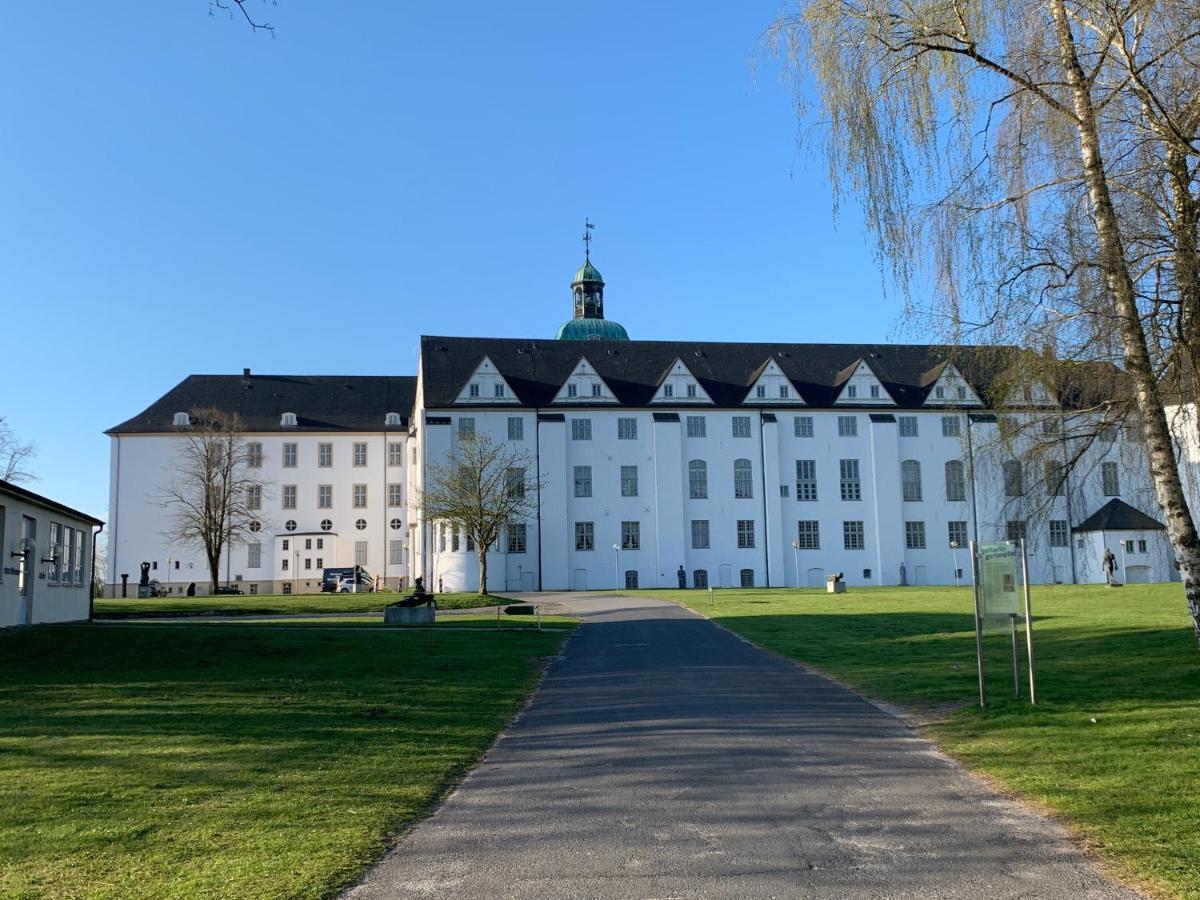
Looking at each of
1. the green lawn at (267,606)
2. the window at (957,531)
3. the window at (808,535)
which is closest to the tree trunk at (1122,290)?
the green lawn at (267,606)

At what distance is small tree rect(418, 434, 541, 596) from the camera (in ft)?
180

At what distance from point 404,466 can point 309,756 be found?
73.7m

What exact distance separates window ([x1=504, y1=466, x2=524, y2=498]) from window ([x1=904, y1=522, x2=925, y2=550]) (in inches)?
1074

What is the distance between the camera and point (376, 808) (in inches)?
331

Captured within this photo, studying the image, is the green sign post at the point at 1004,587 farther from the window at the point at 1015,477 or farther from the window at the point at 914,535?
the window at the point at 914,535

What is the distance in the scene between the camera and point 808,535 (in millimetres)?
72750

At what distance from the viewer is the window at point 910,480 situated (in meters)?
73.9

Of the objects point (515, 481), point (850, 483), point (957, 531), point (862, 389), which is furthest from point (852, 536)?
point (515, 481)

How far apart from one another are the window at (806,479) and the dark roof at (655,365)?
4403mm

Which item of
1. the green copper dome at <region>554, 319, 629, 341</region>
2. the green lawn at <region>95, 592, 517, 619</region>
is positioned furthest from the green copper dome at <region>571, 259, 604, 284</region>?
the green lawn at <region>95, 592, 517, 619</region>

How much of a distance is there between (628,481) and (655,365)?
988 cm

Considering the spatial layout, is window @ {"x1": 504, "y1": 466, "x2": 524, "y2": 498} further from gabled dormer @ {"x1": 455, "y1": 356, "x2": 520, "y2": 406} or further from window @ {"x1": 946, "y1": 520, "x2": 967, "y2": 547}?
window @ {"x1": 946, "y1": 520, "x2": 967, "y2": 547}

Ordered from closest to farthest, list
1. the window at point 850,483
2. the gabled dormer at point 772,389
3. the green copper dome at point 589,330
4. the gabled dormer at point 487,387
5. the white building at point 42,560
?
1. the white building at point 42,560
2. the gabled dormer at point 487,387
3. the window at point 850,483
4. the gabled dormer at point 772,389
5. the green copper dome at point 589,330

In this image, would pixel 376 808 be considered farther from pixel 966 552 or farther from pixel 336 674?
pixel 966 552
